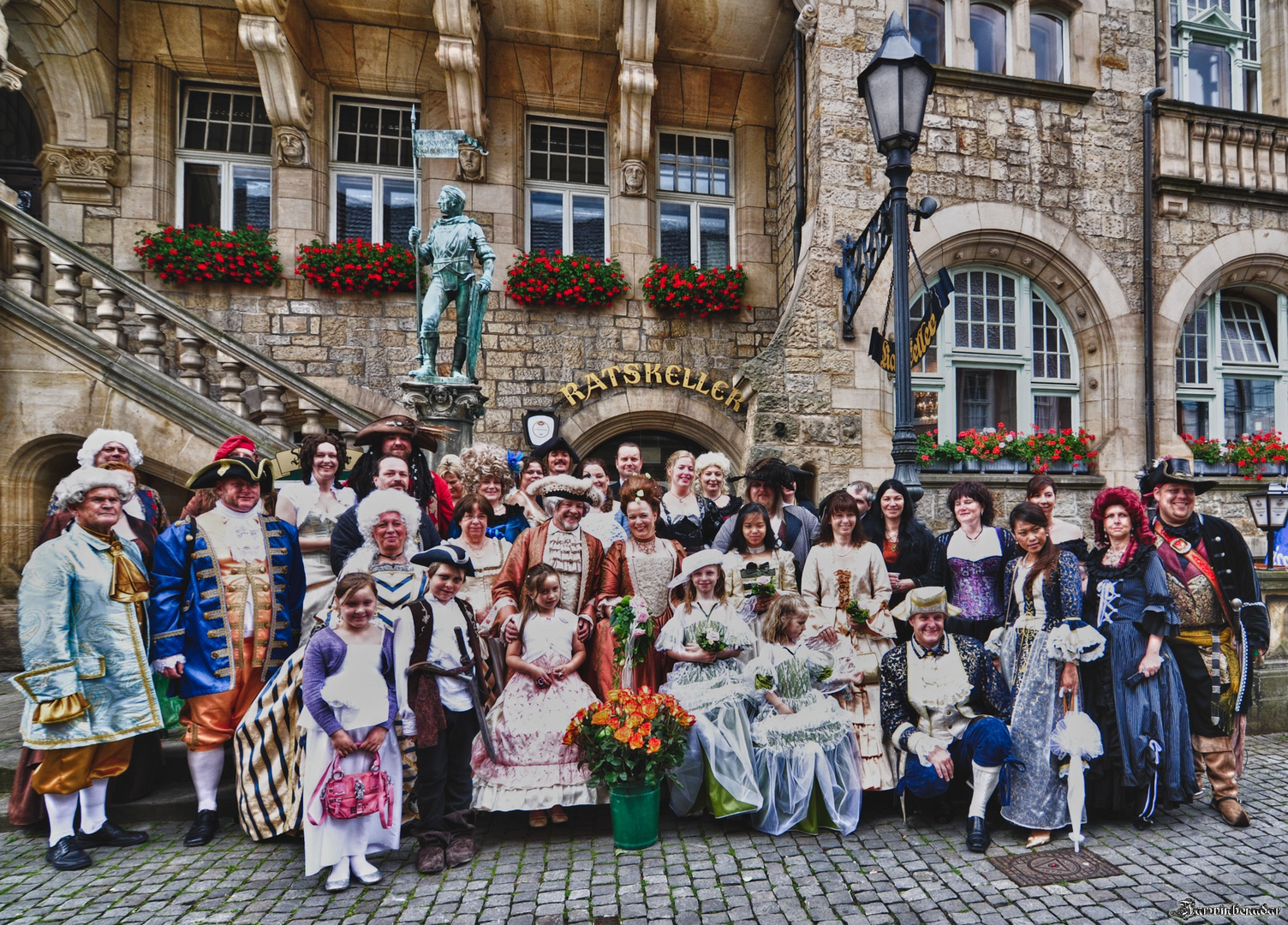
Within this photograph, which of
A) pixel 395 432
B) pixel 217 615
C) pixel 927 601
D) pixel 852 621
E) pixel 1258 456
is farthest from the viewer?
pixel 1258 456

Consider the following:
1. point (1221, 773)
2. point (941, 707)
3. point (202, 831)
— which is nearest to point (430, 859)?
point (202, 831)

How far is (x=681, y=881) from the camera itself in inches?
129

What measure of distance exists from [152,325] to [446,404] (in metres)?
3.15

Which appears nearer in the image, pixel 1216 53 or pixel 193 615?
pixel 193 615

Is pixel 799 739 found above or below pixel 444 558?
below

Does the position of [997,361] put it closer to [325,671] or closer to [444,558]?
[444,558]

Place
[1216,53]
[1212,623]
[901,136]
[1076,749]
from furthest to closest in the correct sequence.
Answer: [1216,53] < [901,136] < [1212,623] < [1076,749]

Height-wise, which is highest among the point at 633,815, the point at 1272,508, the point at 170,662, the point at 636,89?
the point at 636,89

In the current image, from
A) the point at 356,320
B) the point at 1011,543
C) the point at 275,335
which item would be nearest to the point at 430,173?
the point at 356,320

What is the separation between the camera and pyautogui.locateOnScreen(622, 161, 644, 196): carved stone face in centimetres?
968

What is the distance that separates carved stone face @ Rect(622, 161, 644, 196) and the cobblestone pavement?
814cm

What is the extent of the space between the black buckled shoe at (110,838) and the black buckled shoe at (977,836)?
4213 mm

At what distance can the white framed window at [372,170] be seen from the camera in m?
9.63

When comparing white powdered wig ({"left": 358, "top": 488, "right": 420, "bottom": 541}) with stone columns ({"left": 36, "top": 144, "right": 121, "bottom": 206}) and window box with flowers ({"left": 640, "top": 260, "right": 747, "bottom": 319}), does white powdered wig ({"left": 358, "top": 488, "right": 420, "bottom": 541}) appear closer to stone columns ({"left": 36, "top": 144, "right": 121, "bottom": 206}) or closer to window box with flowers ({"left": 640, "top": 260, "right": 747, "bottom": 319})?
window box with flowers ({"left": 640, "top": 260, "right": 747, "bottom": 319})
